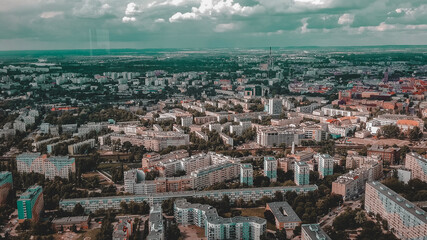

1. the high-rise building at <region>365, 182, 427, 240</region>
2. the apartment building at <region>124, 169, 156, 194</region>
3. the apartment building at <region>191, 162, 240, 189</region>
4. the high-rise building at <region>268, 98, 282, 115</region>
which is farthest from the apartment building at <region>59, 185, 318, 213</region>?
the high-rise building at <region>268, 98, 282, 115</region>

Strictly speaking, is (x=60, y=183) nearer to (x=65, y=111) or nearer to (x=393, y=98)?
(x=65, y=111)

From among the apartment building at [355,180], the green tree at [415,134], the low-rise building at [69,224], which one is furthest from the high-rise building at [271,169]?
the green tree at [415,134]

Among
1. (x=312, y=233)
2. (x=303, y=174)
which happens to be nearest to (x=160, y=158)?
(x=303, y=174)

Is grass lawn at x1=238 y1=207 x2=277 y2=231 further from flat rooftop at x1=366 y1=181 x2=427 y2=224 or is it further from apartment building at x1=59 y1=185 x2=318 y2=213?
flat rooftop at x1=366 y1=181 x2=427 y2=224

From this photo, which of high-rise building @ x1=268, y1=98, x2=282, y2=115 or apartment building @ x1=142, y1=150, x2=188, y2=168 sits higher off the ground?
high-rise building @ x1=268, y1=98, x2=282, y2=115

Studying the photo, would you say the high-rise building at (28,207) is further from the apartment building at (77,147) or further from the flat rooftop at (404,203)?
the flat rooftop at (404,203)

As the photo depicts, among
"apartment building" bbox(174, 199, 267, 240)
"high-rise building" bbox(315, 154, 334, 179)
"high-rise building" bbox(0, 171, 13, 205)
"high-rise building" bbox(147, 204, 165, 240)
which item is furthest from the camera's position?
"high-rise building" bbox(315, 154, 334, 179)

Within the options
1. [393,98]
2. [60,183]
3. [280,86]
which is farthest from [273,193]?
[280,86]
